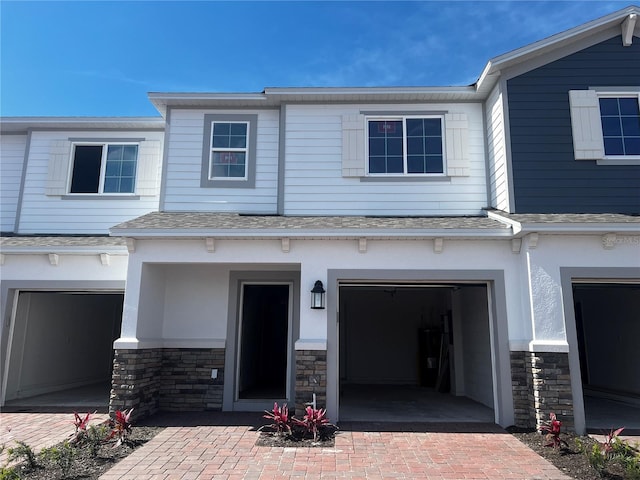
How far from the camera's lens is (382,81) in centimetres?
946

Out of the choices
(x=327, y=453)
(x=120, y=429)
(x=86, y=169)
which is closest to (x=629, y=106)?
(x=327, y=453)

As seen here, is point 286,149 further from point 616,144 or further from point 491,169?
point 616,144

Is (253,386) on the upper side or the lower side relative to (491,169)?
lower

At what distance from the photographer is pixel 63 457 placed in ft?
17.0

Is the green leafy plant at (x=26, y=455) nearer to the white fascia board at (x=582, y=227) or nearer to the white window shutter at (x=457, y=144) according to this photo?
the white fascia board at (x=582, y=227)

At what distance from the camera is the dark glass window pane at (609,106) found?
8.12 metres

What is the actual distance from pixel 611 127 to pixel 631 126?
1.16 ft

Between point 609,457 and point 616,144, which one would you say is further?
point 616,144

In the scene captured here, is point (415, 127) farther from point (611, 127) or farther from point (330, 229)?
point (611, 127)

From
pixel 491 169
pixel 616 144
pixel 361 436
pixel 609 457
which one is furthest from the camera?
pixel 491 169

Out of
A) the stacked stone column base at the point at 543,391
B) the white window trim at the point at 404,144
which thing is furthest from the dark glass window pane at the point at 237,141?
the stacked stone column base at the point at 543,391

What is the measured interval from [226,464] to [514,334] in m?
4.71

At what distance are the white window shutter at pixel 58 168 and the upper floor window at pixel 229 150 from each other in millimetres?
3190

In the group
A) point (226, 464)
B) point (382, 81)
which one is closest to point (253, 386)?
point (226, 464)
